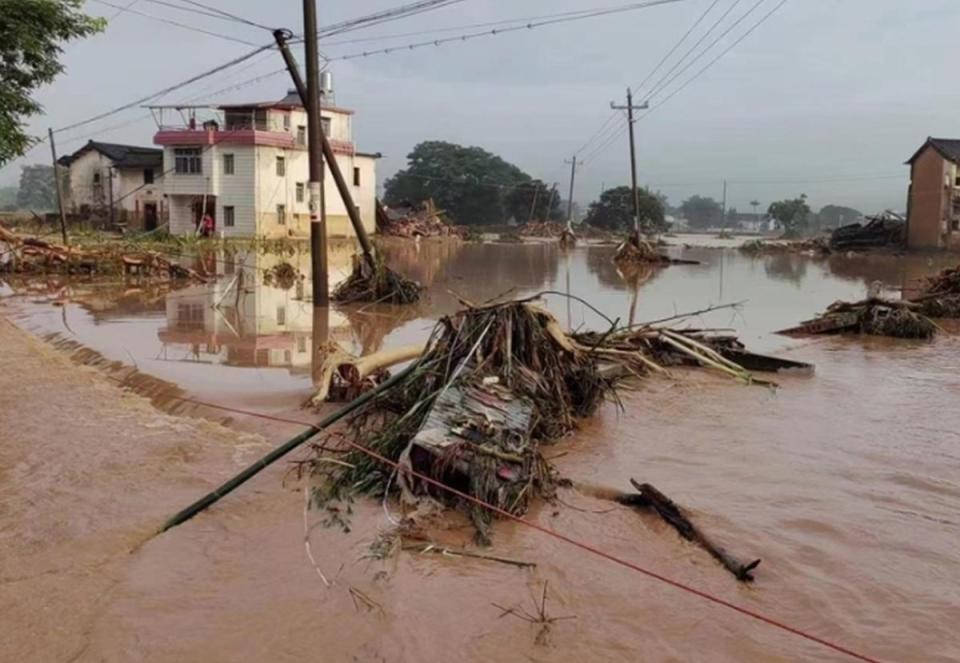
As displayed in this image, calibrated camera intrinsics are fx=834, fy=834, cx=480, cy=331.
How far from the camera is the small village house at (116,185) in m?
49.2

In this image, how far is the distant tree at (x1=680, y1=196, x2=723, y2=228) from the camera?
16050 cm

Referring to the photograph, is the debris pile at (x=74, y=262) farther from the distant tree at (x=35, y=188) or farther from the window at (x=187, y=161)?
the distant tree at (x=35, y=188)

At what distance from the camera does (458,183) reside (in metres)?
79.6

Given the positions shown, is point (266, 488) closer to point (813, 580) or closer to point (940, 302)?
point (813, 580)

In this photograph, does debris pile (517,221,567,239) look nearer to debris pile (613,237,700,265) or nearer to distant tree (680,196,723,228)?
debris pile (613,237,700,265)

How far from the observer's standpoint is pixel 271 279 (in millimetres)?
23969

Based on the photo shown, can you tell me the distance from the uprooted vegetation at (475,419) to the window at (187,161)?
40.3 meters

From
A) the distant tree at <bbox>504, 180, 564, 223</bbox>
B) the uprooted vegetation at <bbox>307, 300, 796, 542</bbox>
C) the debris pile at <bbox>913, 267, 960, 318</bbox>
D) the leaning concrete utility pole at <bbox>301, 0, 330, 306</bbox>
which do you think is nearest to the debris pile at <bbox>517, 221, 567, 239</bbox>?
the distant tree at <bbox>504, 180, 564, 223</bbox>

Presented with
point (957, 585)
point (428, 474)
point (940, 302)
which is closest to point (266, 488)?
point (428, 474)

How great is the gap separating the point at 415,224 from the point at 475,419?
51539mm

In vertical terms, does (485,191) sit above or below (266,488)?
above

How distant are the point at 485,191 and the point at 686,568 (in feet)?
252

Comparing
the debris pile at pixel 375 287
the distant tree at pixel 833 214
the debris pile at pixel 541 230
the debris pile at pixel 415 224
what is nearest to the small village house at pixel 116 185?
the debris pile at pixel 415 224

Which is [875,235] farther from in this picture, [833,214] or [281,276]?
[833,214]
